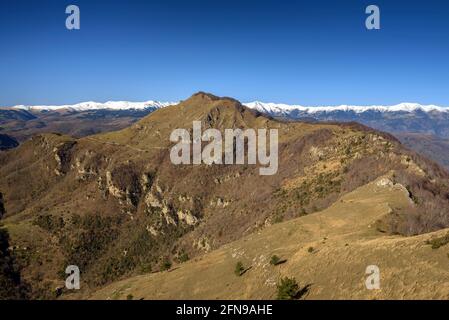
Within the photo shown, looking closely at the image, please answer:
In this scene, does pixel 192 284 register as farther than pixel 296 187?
No

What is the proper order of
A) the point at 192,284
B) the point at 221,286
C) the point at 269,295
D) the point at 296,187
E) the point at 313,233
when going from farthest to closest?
the point at 296,187
the point at 313,233
the point at 192,284
the point at 221,286
the point at 269,295

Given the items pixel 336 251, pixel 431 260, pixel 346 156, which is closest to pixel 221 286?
pixel 336 251

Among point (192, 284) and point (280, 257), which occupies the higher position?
point (280, 257)
